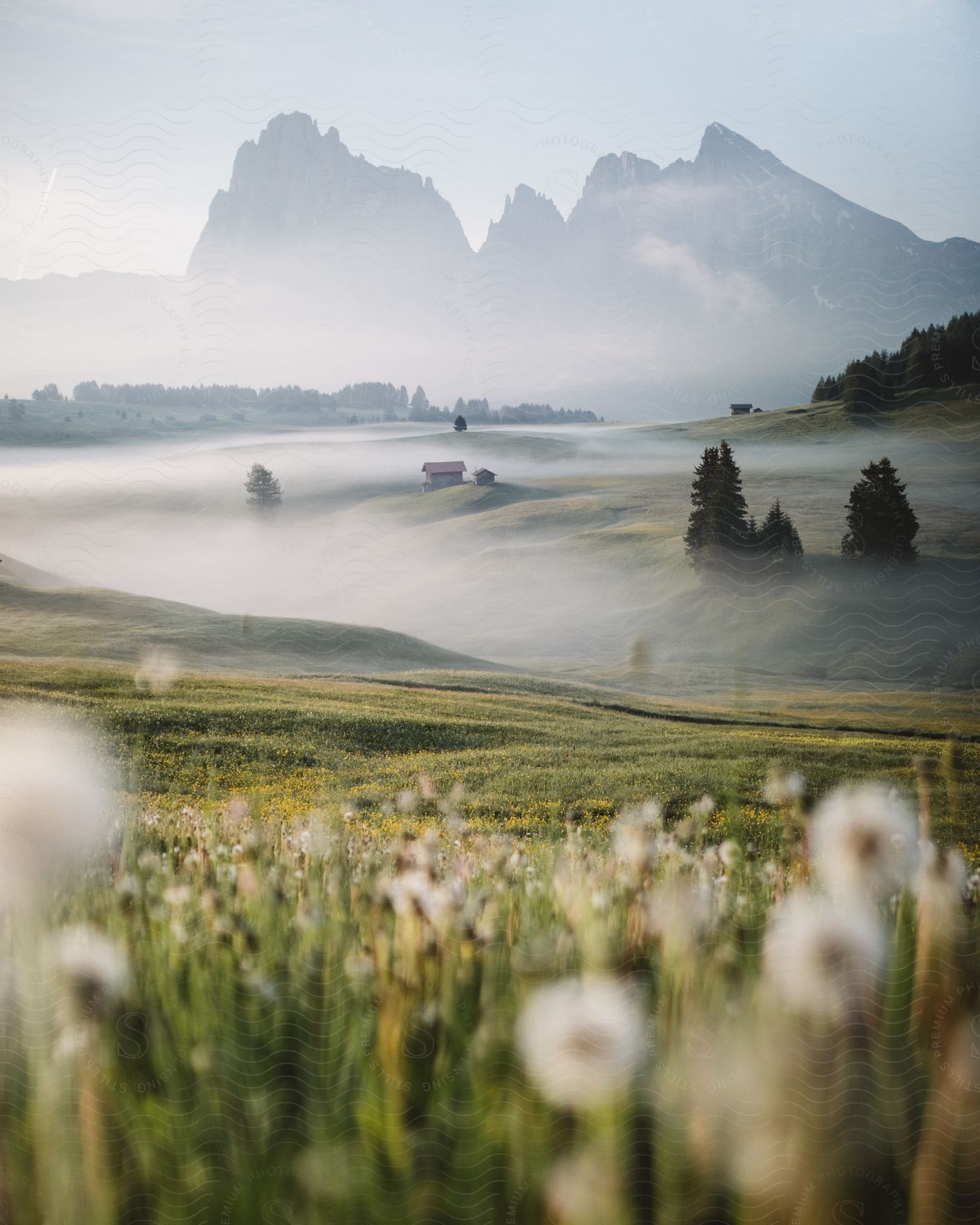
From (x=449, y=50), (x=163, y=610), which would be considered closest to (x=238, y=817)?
(x=163, y=610)

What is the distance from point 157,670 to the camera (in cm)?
816

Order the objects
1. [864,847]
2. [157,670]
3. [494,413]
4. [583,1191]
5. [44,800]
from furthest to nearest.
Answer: [494,413], [157,670], [44,800], [864,847], [583,1191]

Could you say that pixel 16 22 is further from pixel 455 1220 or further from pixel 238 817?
pixel 455 1220

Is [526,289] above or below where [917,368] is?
above

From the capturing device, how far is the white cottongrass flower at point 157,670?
7.63 meters

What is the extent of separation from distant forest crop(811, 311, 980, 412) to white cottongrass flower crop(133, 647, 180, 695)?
7.70 m

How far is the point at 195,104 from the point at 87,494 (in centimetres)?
387

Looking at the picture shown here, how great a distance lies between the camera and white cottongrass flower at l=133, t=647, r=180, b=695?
7.63 m

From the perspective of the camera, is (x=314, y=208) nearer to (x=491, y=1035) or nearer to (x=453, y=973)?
(x=453, y=973)

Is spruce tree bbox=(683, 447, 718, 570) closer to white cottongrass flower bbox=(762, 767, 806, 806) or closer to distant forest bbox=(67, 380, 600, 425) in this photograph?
distant forest bbox=(67, 380, 600, 425)

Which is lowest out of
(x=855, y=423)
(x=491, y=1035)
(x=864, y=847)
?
(x=491, y=1035)

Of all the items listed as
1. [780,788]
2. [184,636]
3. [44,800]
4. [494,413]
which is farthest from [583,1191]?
[494,413]

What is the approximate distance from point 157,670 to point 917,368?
901 centimetres

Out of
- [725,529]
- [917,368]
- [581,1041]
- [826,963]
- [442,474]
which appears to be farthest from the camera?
[442,474]
